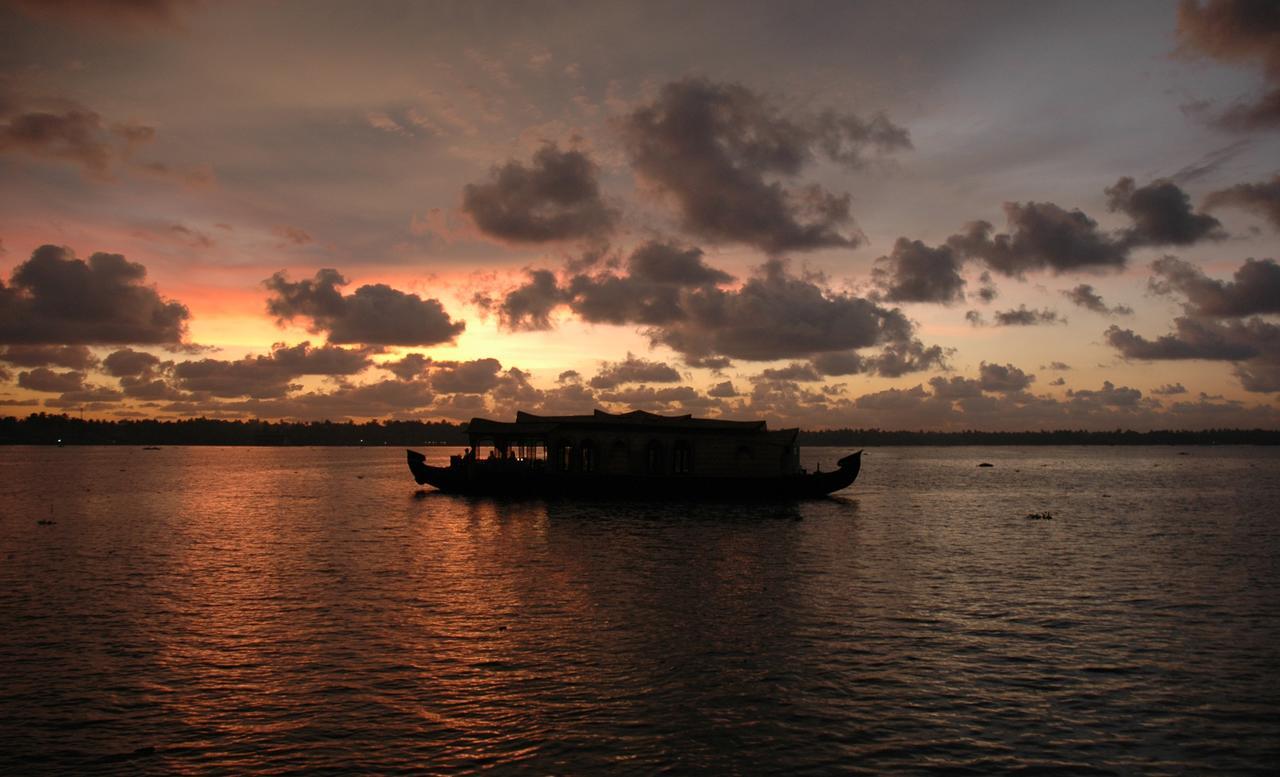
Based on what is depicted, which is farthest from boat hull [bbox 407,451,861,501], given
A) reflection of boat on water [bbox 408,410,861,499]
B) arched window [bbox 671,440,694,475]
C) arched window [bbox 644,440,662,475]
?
arched window [bbox 644,440,662,475]

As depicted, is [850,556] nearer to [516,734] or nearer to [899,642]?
[899,642]

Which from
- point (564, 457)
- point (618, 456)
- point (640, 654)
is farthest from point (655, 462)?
point (640, 654)

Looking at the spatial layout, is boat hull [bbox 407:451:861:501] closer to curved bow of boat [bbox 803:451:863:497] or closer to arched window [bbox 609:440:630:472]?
curved bow of boat [bbox 803:451:863:497]

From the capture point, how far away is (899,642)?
2236cm

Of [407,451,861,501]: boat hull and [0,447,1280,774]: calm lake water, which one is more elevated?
[407,451,861,501]: boat hull

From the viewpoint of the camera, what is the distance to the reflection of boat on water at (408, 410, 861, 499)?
64.8 m

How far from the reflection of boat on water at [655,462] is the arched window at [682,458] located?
0.26 ft

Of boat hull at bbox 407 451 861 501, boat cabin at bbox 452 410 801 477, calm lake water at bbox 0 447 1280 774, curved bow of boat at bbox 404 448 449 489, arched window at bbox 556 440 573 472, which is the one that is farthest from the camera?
curved bow of boat at bbox 404 448 449 489

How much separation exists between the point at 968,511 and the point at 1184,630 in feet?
153

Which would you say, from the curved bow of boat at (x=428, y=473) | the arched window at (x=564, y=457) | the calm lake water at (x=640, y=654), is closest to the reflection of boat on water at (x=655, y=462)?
the arched window at (x=564, y=457)

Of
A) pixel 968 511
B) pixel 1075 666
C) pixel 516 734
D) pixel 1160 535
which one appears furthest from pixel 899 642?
pixel 968 511

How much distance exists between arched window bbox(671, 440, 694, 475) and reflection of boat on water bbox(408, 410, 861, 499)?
0.08 metres

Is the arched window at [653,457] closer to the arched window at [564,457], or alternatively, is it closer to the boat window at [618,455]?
the boat window at [618,455]

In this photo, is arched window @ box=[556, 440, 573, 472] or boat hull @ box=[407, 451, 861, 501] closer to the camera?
boat hull @ box=[407, 451, 861, 501]
